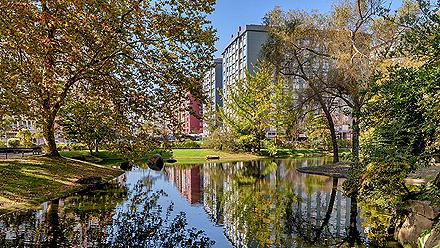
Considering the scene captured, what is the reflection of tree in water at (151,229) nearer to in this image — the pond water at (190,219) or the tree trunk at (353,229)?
the pond water at (190,219)

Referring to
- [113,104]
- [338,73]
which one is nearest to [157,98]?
[113,104]

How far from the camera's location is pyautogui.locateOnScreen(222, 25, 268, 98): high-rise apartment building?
66.4m

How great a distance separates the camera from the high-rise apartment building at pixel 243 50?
66438 millimetres

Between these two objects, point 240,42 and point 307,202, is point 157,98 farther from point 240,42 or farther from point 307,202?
point 240,42

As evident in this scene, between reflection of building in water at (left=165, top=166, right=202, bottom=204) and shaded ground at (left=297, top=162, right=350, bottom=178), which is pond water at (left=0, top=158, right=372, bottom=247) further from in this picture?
shaded ground at (left=297, top=162, right=350, bottom=178)

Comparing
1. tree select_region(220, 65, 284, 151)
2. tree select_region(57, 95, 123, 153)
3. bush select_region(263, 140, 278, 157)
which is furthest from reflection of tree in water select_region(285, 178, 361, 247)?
tree select_region(220, 65, 284, 151)

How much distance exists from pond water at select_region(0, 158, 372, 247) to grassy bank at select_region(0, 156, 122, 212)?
2.68ft

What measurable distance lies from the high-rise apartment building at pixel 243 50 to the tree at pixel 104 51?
46937 millimetres

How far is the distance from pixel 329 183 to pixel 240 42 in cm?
5707

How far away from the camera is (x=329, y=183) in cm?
1758

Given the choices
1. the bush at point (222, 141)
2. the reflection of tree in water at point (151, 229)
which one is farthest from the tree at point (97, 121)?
the bush at point (222, 141)

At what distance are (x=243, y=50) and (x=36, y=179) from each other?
58539mm

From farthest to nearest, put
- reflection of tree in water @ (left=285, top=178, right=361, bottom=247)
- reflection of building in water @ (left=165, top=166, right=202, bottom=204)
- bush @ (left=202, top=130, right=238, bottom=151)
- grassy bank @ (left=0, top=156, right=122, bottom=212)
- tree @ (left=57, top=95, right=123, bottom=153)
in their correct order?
bush @ (left=202, top=130, right=238, bottom=151) < reflection of building in water @ (left=165, top=166, right=202, bottom=204) < grassy bank @ (left=0, top=156, right=122, bottom=212) < tree @ (left=57, top=95, right=123, bottom=153) < reflection of tree in water @ (left=285, top=178, right=361, bottom=247)

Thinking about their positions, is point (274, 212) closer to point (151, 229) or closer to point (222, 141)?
point (151, 229)
